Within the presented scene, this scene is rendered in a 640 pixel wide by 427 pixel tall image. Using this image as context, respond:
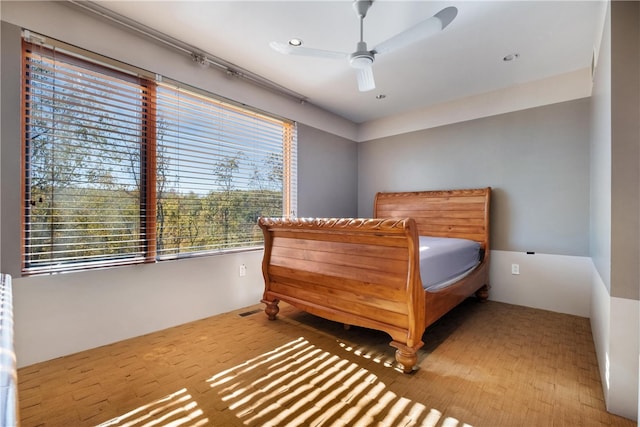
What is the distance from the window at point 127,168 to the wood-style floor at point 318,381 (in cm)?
85

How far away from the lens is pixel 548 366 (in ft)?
6.57

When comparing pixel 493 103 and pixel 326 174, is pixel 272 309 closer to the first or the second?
pixel 326 174

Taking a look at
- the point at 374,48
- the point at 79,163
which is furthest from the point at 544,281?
the point at 79,163

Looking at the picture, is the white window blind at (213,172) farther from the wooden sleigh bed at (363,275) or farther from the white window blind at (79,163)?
the wooden sleigh bed at (363,275)

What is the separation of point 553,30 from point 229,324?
3804 millimetres

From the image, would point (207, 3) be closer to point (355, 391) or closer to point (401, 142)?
point (355, 391)

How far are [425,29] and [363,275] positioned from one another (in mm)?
1662

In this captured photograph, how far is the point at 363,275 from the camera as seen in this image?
216cm

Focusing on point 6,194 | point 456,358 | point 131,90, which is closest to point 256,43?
point 131,90

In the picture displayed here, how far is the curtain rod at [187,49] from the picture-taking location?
2137 millimetres

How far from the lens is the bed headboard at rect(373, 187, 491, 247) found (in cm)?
347

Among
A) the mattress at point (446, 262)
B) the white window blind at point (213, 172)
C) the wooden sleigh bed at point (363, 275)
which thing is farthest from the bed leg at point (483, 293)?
the white window blind at point (213, 172)

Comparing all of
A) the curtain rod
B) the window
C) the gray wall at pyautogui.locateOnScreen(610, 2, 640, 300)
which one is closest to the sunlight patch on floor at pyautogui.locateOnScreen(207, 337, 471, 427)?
the gray wall at pyautogui.locateOnScreen(610, 2, 640, 300)

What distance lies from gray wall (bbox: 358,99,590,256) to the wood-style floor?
1.09 meters
